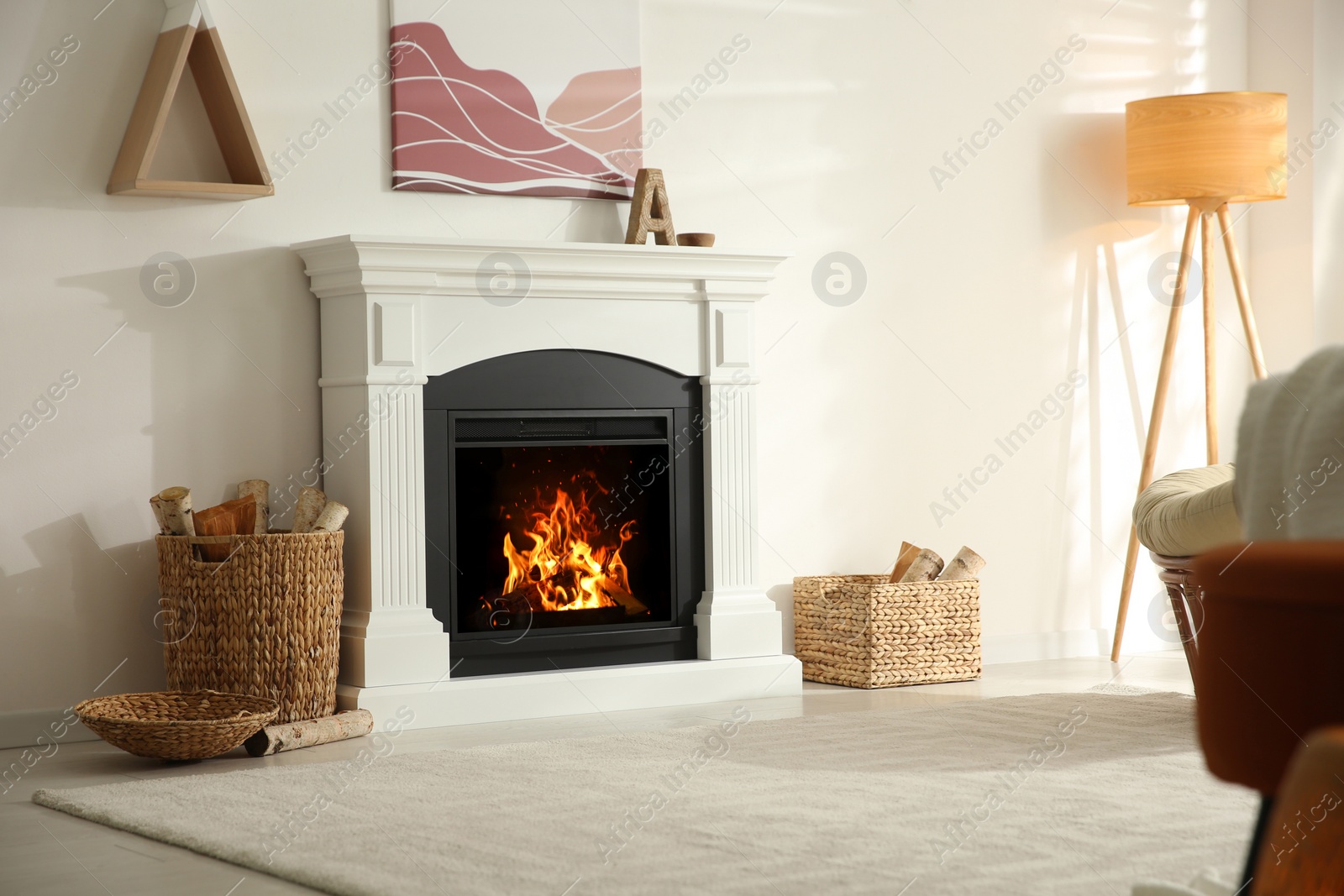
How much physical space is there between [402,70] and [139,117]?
29.6 inches

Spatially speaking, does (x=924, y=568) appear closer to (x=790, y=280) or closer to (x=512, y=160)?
(x=790, y=280)

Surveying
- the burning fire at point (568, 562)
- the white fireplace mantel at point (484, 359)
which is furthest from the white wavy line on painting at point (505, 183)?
the burning fire at point (568, 562)

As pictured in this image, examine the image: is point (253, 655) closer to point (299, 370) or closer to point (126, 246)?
point (299, 370)

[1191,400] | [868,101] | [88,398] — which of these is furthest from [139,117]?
[1191,400]

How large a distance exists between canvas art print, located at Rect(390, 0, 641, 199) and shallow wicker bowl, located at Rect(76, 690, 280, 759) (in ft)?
5.05

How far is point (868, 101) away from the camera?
16.2 ft

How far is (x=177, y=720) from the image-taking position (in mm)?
3340

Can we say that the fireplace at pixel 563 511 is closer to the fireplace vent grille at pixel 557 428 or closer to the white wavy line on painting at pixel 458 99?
the fireplace vent grille at pixel 557 428

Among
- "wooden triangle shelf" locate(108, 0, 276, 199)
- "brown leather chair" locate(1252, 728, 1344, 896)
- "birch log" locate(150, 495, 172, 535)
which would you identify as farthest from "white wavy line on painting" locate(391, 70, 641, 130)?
"brown leather chair" locate(1252, 728, 1344, 896)

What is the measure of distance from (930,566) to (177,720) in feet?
7.57

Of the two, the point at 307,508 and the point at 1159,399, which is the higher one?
the point at 1159,399

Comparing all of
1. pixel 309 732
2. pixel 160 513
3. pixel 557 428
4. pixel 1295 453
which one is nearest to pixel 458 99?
pixel 557 428

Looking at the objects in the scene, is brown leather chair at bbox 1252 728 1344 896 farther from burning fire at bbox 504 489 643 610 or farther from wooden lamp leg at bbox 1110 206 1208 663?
wooden lamp leg at bbox 1110 206 1208 663

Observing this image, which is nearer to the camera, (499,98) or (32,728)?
(32,728)
